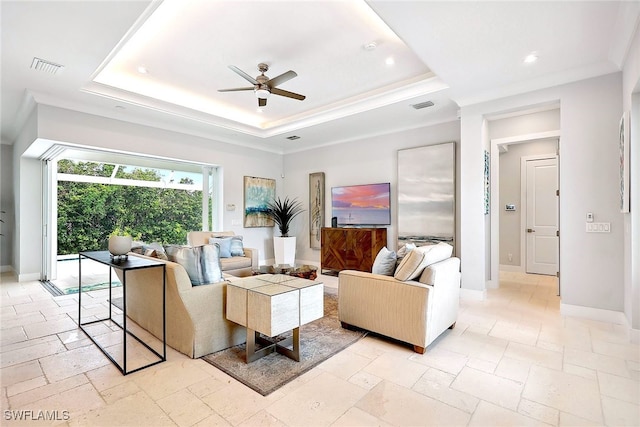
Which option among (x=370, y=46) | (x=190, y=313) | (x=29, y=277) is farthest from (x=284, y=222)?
(x=29, y=277)

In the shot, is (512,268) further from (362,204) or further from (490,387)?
(490,387)

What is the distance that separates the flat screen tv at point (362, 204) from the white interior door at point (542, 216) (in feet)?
9.38

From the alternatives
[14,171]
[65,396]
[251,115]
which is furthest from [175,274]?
[14,171]

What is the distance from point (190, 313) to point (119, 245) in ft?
2.83

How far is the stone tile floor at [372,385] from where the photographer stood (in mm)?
1796

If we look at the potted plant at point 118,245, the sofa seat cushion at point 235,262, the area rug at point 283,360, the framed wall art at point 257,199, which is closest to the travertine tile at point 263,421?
the area rug at point 283,360

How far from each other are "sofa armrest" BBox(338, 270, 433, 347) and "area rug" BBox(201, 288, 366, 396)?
0.68 ft

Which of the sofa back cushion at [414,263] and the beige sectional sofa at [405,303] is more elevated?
the sofa back cushion at [414,263]

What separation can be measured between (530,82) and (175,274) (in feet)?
14.7

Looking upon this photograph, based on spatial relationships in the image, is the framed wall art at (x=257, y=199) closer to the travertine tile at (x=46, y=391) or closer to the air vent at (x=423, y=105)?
the air vent at (x=423, y=105)

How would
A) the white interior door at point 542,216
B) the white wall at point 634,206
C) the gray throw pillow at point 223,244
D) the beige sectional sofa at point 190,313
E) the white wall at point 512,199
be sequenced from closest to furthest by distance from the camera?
the beige sectional sofa at point 190,313 < the white wall at point 634,206 < the gray throw pillow at point 223,244 < the white interior door at point 542,216 < the white wall at point 512,199

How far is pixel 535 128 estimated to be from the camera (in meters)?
4.51

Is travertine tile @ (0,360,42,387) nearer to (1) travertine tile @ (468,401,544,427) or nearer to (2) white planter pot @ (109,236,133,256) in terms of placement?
(2) white planter pot @ (109,236,133,256)

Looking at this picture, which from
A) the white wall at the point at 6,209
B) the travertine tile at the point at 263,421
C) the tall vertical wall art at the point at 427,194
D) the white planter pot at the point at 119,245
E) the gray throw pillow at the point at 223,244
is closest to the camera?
the travertine tile at the point at 263,421
